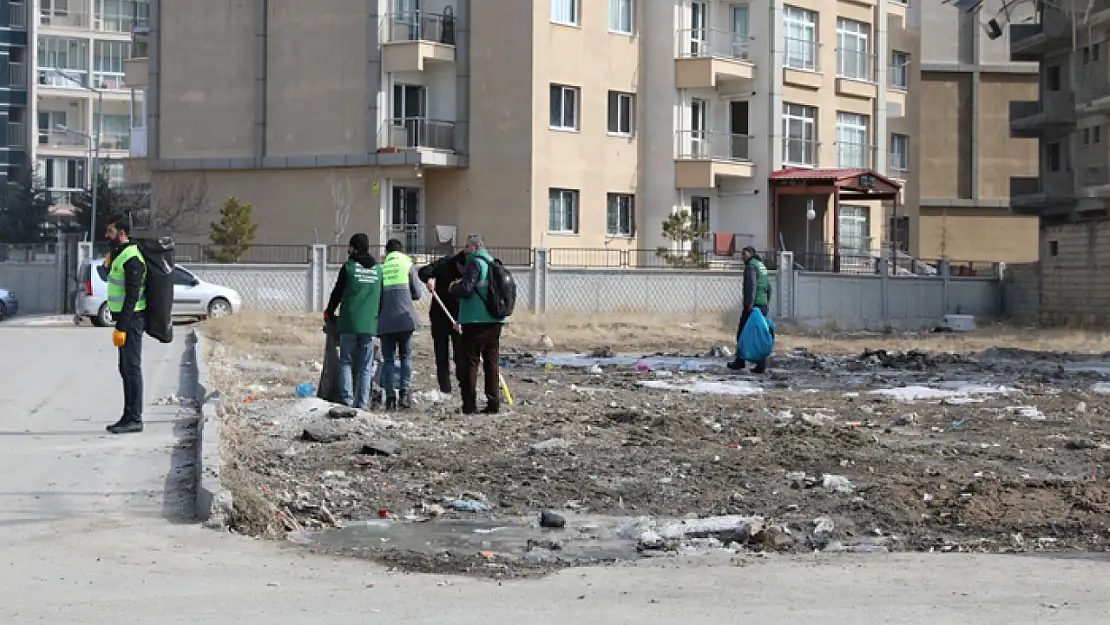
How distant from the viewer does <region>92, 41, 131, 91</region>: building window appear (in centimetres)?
8138

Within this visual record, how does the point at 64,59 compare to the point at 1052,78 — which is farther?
the point at 64,59

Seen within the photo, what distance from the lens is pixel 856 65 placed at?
54.5 m

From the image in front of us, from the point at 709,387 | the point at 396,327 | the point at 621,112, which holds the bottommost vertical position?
the point at 709,387

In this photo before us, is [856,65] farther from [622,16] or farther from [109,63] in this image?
[109,63]

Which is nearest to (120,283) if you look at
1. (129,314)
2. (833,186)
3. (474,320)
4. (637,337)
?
(129,314)

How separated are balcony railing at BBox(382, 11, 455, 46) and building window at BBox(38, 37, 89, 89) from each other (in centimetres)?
3820

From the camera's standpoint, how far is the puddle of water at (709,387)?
19422 millimetres

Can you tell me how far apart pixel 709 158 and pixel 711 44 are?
4.19 metres

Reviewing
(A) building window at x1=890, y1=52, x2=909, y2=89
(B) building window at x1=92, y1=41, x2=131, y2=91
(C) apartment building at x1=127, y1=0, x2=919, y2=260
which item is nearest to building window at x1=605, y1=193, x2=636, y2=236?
(C) apartment building at x1=127, y1=0, x2=919, y2=260

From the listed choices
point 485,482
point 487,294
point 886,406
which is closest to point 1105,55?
point 886,406

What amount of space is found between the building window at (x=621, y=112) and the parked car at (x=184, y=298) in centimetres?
1502

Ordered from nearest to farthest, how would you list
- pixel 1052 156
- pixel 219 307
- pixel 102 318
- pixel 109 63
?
1. pixel 102 318
2. pixel 219 307
3. pixel 1052 156
4. pixel 109 63

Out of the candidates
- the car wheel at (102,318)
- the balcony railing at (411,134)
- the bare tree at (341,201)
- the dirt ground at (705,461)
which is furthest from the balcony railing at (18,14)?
the dirt ground at (705,461)

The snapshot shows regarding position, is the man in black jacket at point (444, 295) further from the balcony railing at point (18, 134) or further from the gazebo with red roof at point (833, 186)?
the balcony railing at point (18, 134)
